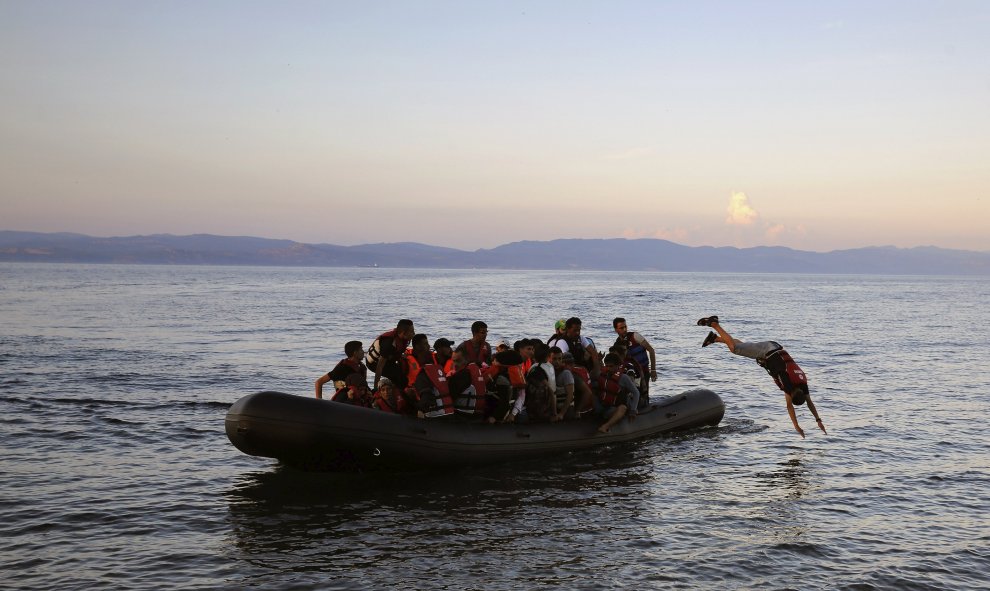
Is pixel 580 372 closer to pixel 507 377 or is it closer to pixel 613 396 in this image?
pixel 613 396

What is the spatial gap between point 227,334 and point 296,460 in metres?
25.1

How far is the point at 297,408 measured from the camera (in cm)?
1041

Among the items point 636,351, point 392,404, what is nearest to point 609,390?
point 636,351

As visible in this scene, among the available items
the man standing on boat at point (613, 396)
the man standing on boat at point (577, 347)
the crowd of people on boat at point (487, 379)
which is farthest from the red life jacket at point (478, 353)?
the man standing on boat at point (613, 396)

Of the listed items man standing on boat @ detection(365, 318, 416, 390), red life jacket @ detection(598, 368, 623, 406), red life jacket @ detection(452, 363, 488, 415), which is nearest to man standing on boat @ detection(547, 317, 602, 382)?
red life jacket @ detection(598, 368, 623, 406)

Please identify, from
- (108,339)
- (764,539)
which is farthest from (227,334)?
(764,539)

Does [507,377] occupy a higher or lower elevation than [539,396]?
higher

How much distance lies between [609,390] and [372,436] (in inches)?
173

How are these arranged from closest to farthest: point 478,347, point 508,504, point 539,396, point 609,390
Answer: point 508,504, point 539,396, point 478,347, point 609,390

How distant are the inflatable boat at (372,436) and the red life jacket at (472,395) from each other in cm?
21

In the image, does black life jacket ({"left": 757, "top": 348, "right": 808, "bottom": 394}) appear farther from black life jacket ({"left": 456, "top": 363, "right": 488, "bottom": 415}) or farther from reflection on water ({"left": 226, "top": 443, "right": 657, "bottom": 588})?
black life jacket ({"left": 456, "top": 363, "right": 488, "bottom": 415})

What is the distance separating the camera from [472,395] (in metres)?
11.8

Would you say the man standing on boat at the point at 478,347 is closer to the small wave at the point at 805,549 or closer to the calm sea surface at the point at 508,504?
the calm sea surface at the point at 508,504

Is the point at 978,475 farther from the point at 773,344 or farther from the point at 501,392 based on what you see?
the point at 501,392
